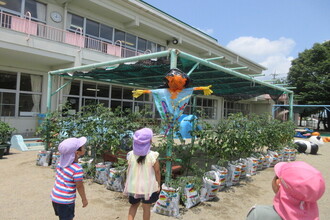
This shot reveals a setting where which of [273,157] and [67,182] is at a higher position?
[67,182]

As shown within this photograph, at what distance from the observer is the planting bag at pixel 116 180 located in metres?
3.99

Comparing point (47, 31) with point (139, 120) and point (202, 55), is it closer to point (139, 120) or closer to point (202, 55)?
point (139, 120)

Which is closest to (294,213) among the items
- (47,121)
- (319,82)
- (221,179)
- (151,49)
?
(221,179)

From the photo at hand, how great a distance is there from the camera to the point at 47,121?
18.9ft

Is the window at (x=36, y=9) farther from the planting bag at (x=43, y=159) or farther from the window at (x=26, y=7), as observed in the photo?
the planting bag at (x=43, y=159)

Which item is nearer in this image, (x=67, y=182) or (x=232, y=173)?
(x=67, y=182)

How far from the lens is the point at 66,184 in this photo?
2291 mm

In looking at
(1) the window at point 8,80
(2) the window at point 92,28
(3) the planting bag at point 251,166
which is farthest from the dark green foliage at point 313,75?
(1) the window at point 8,80

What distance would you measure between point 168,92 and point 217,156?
71.5 inches

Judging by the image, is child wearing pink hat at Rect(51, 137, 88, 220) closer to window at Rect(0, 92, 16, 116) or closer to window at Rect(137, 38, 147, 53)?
window at Rect(0, 92, 16, 116)

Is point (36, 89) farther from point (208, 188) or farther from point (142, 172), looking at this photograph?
point (142, 172)

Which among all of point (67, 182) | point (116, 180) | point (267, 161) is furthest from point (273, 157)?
point (67, 182)

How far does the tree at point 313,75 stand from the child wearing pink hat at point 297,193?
83.5 feet

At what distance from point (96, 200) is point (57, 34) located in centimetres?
899
